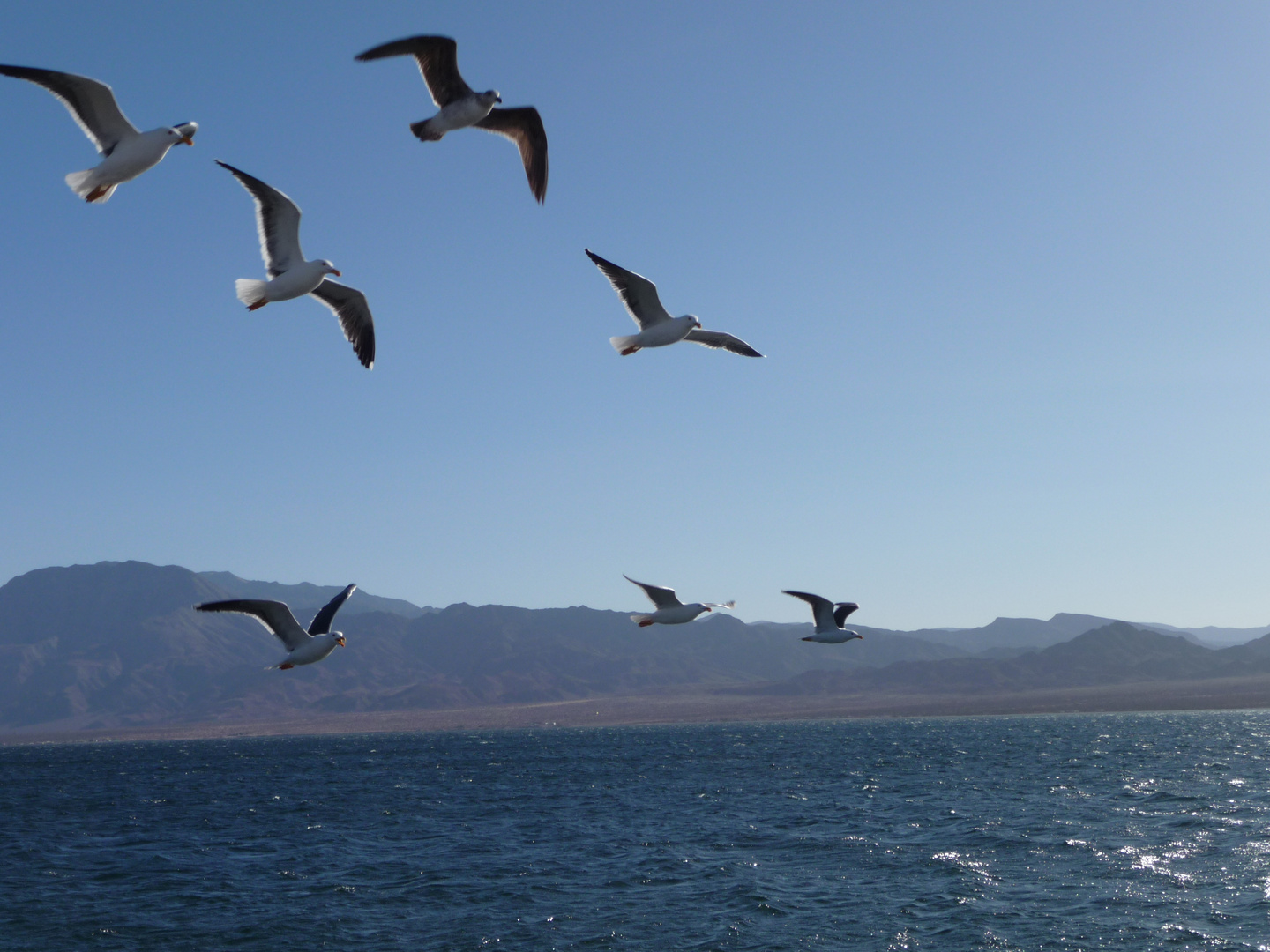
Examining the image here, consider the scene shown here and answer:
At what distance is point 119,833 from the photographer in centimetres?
6100

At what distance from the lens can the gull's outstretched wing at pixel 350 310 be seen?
17516mm

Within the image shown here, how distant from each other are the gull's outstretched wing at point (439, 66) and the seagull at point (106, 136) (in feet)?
10.6

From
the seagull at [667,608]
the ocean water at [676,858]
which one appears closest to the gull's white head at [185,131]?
the seagull at [667,608]

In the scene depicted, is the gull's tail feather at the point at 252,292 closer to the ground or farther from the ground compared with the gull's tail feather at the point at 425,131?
closer to the ground

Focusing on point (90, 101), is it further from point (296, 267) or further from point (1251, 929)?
point (1251, 929)

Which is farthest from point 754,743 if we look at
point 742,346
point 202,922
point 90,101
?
point 90,101

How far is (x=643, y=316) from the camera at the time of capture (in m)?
20.8

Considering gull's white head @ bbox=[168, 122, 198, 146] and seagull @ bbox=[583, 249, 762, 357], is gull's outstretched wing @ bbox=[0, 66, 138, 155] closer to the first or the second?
gull's white head @ bbox=[168, 122, 198, 146]

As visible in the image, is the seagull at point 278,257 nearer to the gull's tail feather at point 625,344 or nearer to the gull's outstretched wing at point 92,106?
the gull's outstretched wing at point 92,106

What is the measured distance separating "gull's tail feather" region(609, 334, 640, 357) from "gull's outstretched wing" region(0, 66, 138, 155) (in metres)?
8.79

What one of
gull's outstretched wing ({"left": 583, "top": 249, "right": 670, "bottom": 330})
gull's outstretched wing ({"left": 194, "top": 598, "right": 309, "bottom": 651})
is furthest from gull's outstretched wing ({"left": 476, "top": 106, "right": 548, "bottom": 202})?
gull's outstretched wing ({"left": 194, "top": 598, "right": 309, "bottom": 651})

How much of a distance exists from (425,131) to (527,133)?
7.18 ft


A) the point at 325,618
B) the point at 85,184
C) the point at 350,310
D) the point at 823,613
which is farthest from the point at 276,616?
the point at 823,613

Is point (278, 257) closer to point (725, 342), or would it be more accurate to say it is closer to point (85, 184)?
point (85, 184)
